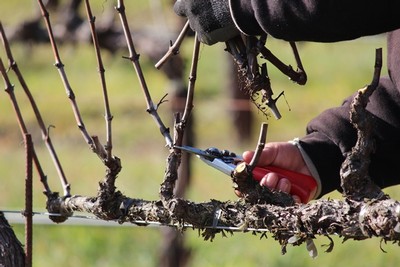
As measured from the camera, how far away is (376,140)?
2.77m

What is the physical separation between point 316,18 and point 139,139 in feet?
36.8

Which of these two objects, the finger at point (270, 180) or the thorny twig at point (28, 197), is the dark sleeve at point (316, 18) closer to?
the finger at point (270, 180)

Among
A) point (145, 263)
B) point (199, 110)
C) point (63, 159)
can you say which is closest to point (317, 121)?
point (145, 263)

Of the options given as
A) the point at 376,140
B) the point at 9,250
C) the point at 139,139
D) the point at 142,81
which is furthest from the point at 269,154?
the point at 139,139

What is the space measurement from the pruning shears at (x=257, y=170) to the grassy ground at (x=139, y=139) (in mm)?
3728

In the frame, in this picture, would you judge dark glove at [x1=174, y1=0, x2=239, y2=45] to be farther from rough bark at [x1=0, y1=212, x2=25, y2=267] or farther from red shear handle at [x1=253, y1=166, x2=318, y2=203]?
rough bark at [x1=0, y1=212, x2=25, y2=267]

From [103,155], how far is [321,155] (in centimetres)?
63

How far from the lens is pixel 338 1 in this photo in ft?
7.09

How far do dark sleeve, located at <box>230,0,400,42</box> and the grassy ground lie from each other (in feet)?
14.0

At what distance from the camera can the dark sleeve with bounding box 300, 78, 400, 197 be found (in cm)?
277

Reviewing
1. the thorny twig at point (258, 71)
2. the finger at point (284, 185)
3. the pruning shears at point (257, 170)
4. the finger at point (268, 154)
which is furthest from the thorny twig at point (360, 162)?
the finger at point (268, 154)

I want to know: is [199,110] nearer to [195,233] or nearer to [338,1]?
[195,233]

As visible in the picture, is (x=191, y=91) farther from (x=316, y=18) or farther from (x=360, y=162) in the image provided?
(x=360, y=162)

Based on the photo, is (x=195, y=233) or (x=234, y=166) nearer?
(x=234, y=166)
